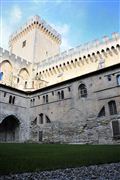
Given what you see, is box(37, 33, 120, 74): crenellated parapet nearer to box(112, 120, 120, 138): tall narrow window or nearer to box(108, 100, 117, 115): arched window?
box(108, 100, 117, 115): arched window

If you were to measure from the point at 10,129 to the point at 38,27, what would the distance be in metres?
24.1

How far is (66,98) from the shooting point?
22594 mm

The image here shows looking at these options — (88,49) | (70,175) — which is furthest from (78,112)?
(70,175)

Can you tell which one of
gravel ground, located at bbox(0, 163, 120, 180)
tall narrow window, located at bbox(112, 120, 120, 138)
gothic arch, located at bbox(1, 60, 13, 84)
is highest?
gothic arch, located at bbox(1, 60, 13, 84)

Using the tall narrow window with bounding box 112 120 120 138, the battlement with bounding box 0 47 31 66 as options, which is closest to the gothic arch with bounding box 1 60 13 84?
the battlement with bounding box 0 47 31 66

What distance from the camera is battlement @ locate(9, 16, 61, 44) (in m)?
39.1

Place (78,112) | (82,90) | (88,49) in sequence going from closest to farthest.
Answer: (78,112), (82,90), (88,49)

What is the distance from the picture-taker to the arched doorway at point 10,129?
24.8m

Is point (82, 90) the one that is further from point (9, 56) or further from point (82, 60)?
point (9, 56)

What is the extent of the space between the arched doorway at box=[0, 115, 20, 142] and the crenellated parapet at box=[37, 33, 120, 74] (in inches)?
466

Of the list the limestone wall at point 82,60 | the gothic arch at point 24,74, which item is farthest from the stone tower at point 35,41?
the limestone wall at point 82,60

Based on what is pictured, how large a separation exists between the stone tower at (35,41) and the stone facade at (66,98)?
169 inches

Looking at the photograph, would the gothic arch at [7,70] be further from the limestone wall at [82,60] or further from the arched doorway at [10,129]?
the arched doorway at [10,129]

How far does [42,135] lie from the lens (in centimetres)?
2356
